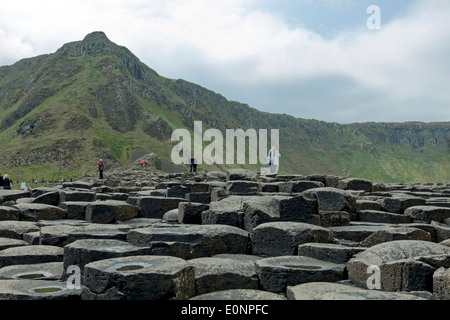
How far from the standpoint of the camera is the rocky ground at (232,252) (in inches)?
171

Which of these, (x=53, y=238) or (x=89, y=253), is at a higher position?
(x=89, y=253)

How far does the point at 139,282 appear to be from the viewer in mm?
4184

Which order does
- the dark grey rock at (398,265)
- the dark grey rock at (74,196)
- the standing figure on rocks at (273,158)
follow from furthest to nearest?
the standing figure on rocks at (273,158), the dark grey rock at (74,196), the dark grey rock at (398,265)

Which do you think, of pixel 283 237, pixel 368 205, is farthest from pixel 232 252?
pixel 368 205

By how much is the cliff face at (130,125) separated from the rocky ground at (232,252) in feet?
192

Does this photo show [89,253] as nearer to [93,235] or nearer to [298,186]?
[93,235]

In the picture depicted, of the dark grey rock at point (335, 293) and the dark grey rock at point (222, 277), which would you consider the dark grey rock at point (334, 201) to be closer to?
the dark grey rock at point (222, 277)

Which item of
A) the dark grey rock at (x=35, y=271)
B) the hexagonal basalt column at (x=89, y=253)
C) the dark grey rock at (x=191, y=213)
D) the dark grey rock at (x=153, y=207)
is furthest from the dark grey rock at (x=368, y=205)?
the dark grey rock at (x=35, y=271)

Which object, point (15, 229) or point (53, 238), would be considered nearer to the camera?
point (53, 238)

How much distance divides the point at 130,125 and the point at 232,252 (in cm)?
8972

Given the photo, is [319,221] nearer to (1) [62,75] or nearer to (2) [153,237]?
(2) [153,237]

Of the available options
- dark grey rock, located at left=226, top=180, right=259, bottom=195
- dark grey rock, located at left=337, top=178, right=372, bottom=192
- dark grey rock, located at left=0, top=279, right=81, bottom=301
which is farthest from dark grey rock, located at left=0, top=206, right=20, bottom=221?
dark grey rock, located at left=337, top=178, right=372, bottom=192

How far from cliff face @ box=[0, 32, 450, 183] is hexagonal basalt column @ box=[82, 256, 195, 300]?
62329 mm
